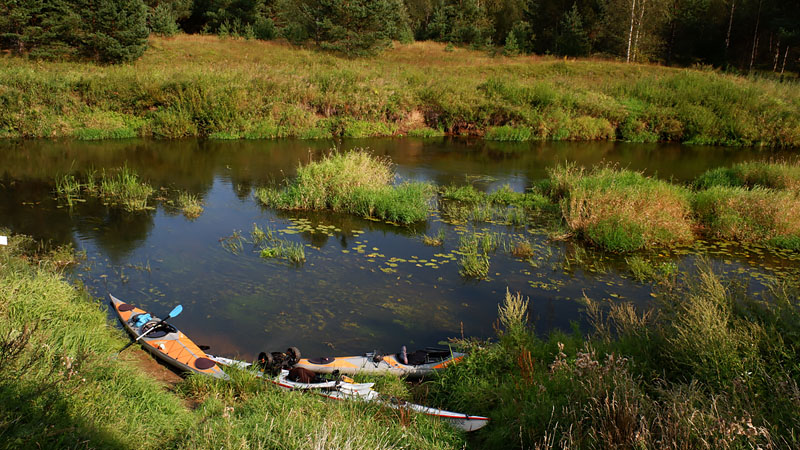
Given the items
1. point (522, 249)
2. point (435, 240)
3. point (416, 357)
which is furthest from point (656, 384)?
point (435, 240)

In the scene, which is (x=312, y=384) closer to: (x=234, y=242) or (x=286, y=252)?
(x=286, y=252)

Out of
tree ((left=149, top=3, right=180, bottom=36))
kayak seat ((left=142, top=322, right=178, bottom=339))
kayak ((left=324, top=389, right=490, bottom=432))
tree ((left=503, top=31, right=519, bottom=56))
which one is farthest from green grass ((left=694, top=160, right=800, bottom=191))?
tree ((left=149, top=3, right=180, bottom=36))

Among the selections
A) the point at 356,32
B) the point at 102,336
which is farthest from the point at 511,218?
the point at 356,32

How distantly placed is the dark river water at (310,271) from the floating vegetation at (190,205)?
0.67 feet

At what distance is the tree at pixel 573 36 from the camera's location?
49188mm

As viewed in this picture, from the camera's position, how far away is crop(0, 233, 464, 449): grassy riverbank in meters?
4.02

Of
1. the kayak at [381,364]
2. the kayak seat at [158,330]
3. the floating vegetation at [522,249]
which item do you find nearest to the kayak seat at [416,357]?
the kayak at [381,364]

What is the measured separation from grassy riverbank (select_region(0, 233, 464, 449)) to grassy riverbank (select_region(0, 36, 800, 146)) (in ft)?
64.2

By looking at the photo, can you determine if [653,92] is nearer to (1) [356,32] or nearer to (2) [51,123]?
(1) [356,32]

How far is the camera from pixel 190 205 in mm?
13773

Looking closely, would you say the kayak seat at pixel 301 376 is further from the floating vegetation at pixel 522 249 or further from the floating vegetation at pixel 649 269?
the floating vegetation at pixel 649 269

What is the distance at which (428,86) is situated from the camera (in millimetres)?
30234

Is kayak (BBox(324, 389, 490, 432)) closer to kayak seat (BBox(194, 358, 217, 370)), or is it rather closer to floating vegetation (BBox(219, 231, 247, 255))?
kayak seat (BBox(194, 358, 217, 370))

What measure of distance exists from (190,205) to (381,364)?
9063mm
